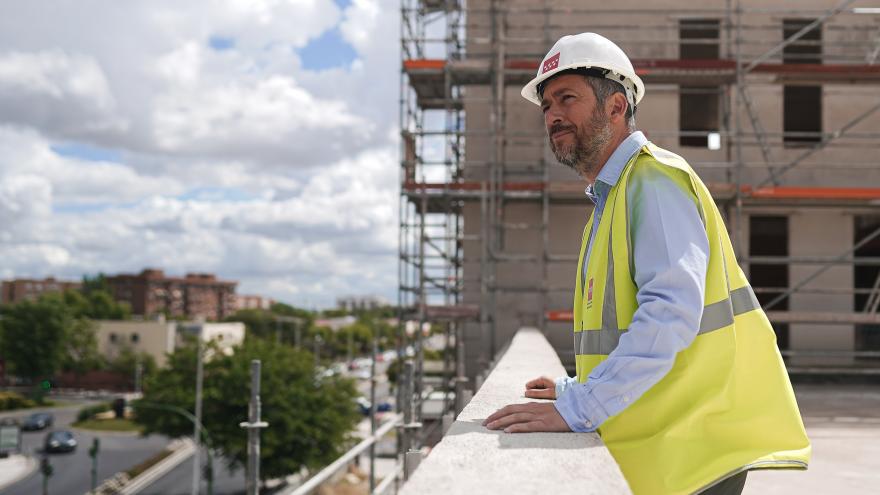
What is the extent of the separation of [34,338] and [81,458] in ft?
99.3

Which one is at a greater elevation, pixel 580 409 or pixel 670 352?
pixel 670 352

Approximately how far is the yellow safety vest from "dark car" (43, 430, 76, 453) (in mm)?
48735

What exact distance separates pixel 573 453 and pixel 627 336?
1.10 feet

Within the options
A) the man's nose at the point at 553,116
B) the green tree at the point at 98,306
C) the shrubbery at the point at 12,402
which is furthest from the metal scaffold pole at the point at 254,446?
the green tree at the point at 98,306

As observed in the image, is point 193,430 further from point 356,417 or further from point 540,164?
point 540,164

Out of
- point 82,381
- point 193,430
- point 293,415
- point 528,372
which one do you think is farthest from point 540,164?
point 82,381

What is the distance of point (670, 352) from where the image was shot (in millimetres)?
1872

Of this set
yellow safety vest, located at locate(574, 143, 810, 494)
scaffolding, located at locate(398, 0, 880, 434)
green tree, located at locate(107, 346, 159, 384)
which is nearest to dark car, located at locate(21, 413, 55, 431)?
green tree, located at locate(107, 346, 159, 384)

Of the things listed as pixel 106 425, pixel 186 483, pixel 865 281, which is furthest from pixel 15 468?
pixel 865 281

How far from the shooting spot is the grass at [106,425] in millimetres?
52750

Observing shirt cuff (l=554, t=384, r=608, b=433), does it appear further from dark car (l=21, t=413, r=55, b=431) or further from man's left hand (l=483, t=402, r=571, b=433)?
dark car (l=21, t=413, r=55, b=431)

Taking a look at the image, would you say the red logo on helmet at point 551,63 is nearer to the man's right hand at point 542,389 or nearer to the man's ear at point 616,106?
the man's ear at point 616,106

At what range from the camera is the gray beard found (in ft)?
7.49

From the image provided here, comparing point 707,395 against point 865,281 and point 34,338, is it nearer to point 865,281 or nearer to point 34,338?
point 865,281
